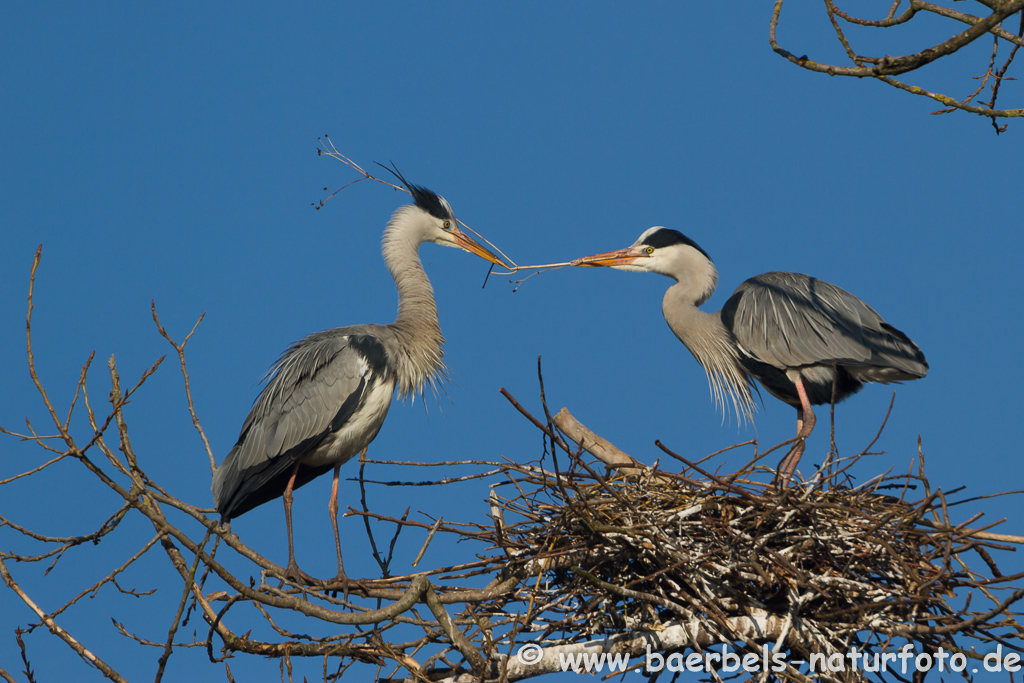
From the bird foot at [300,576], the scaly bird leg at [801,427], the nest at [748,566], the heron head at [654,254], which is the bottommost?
the nest at [748,566]

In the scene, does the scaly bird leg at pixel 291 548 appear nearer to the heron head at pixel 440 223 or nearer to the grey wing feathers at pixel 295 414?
the grey wing feathers at pixel 295 414

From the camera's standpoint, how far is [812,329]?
6.46 m

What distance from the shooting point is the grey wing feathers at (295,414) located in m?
5.89

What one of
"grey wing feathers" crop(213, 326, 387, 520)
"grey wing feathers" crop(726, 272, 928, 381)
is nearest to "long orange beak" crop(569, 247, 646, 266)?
"grey wing feathers" crop(726, 272, 928, 381)

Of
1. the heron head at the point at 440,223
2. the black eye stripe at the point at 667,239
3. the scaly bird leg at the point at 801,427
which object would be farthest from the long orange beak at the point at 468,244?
the scaly bird leg at the point at 801,427

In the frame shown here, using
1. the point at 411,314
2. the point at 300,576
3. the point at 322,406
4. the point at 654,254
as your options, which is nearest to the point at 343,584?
the point at 300,576

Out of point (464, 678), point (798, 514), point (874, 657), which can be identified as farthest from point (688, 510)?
point (464, 678)

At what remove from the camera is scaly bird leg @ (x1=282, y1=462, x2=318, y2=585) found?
17.3ft

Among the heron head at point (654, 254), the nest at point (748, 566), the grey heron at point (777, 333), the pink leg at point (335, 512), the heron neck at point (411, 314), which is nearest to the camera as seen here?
the nest at point (748, 566)

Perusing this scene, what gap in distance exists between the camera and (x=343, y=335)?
20.9 feet

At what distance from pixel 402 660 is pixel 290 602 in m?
1.06

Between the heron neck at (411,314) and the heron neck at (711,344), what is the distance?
1806 millimetres

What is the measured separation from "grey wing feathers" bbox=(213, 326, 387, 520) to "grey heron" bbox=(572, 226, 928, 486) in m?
2.14

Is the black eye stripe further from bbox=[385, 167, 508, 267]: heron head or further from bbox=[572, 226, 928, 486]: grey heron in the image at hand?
bbox=[385, 167, 508, 267]: heron head
